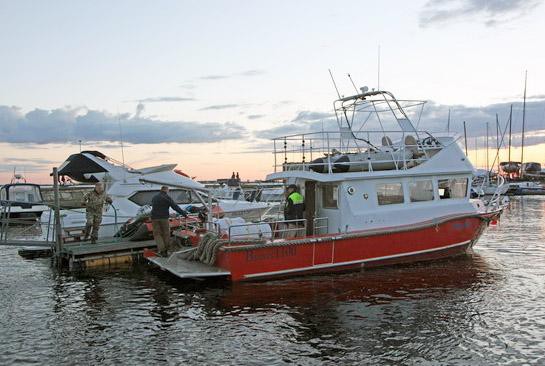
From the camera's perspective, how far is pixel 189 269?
12.6m

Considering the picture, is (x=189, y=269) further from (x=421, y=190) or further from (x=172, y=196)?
(x=172, y=196)

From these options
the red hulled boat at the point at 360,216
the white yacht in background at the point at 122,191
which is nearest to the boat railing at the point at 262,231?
the red hulled boat at the point at 360,216

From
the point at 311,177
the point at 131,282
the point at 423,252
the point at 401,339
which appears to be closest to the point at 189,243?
the point at 131,282

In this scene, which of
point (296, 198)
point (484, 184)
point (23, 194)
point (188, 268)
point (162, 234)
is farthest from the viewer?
point (23, 194)

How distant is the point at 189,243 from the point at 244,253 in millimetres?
2735

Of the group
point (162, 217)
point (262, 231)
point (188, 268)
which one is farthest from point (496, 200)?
point (162, 217)

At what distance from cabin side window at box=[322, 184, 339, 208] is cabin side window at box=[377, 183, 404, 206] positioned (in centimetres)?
118

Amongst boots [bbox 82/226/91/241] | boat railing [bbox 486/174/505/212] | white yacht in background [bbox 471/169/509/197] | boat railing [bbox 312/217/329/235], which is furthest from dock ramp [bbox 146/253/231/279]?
boat railing [bbox 486/174/505/212]

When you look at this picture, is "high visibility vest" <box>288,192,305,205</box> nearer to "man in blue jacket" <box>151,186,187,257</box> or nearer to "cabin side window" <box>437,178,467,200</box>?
"man in blue jacket" <box>151,186,187,257</box>

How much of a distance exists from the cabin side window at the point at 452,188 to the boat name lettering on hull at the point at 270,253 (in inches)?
205

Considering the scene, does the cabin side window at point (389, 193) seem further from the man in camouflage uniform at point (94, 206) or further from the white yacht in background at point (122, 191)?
the man in camouflage uniform at point (94, 206)

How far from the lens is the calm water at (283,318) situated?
8.41m

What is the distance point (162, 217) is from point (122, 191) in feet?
A: 22.2

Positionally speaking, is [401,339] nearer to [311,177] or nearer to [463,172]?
[311,177]
